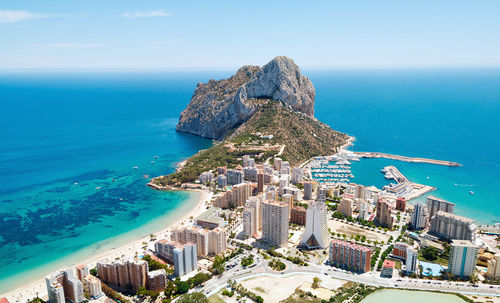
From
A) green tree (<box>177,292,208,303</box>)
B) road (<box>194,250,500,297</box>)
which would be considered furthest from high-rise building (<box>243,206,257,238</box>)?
green tree (<box>177,292,208,303</box>)

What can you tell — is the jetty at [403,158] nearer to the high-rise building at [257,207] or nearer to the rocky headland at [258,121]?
the rocky headland at [258,121]

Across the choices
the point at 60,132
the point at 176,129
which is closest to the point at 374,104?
the point at 176,129

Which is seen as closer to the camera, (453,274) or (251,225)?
(453,274)

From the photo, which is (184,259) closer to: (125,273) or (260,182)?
(125,273)

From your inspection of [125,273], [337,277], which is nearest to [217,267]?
[125,273]

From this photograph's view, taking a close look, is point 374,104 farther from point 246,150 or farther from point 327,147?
point 246,150

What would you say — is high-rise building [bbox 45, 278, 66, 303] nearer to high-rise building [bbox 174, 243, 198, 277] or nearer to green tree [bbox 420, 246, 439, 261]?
high-rise building [bbox 174, 243, 198, 277]

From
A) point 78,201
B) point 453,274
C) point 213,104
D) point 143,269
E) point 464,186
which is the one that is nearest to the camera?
point 143,269

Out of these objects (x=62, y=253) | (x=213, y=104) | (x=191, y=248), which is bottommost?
(x=62, y=253)
